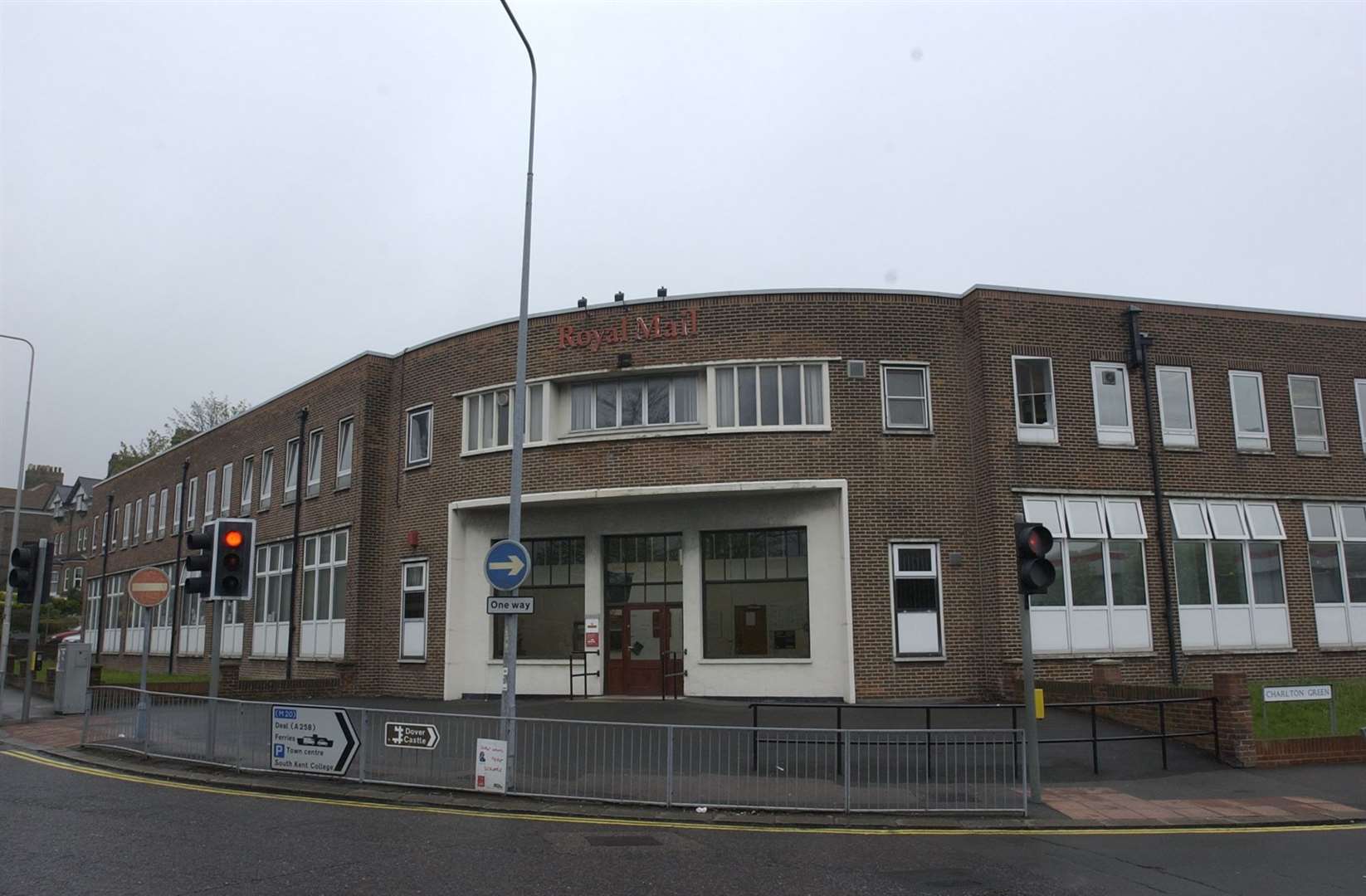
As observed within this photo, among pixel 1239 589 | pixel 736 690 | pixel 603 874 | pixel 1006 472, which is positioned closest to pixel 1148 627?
pixel 1239 589

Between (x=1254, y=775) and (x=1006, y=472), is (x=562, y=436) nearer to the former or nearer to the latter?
(x=1006, y=472)

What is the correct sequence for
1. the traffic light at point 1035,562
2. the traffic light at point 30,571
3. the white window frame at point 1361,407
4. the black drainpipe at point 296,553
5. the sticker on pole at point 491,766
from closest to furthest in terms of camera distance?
the sticker on pole at point 491,766, the traffic light at point 1035,562, the traffic light at point 30,571, the white window frame at point 1361,407, the black drainpipe at point 296,553

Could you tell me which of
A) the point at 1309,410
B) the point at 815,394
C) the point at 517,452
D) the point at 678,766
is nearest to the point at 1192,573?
the point at 1309,410

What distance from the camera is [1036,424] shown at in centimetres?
2123

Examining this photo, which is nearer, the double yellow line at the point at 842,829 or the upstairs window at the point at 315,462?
the double yellow line at the point at 842,829

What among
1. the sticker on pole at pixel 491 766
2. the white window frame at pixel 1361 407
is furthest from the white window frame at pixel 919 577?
the white window frame at pixel 1361 407

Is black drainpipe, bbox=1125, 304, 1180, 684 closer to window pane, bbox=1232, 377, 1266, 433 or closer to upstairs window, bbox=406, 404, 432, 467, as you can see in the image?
window pane, bbox=1232, 377, 1266, 433

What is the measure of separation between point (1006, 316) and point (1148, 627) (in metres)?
7.00

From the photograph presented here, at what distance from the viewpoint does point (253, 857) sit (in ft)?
28.1

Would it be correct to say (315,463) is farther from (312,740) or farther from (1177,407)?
(1177,407)

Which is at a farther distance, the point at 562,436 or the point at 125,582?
the point at 125,582

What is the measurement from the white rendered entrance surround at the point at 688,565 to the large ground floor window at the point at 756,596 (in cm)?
21

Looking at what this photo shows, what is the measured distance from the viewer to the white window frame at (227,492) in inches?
1385

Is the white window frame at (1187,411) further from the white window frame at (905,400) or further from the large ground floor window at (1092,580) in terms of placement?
the white window frame at (905,400)
